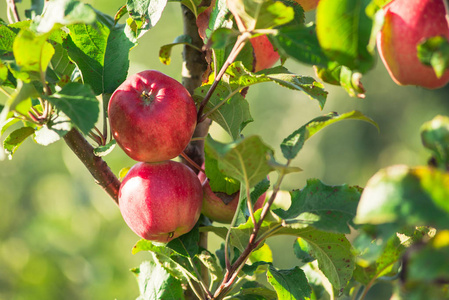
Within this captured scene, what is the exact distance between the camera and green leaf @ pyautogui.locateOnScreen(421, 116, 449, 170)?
41 centimetres

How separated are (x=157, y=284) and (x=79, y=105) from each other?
1.09 feet

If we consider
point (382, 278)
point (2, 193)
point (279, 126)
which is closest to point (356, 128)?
point (279, 126)

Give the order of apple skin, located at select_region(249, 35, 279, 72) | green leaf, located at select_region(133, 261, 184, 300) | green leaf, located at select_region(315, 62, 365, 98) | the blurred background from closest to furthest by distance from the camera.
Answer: green leaf, located at select_region(315, 62, 365, 98) < green leaf, located at select_region(133, 261, 184, 300) < apple skin, located at select_region(249, 35, 279, 72) < the blurred background

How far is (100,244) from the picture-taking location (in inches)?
116

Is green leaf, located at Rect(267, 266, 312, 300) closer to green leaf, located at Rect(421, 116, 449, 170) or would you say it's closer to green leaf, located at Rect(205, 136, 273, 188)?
green leaf, located at Rect(205, 136, 273, 188)

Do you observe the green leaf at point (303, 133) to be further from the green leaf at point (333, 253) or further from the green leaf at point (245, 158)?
the green leaf at point (333, 253)

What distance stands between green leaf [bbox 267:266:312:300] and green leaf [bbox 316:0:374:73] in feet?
1.12

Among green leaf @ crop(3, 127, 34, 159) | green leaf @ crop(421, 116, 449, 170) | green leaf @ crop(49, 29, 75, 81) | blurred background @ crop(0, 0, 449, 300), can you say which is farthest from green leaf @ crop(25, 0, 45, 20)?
blurred background @ crop(0, 0, 449, 300)

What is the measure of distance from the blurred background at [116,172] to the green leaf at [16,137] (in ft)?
6.37

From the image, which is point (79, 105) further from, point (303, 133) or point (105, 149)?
point (303, 133)

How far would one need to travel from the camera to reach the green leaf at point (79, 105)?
563mm

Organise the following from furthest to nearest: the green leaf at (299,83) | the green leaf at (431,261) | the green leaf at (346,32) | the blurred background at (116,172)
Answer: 1. the blurred background at (116,172)
2. the green leaf at (299,83)
3. the green leaf at (346,32)
4. the green leaf at (431,261)

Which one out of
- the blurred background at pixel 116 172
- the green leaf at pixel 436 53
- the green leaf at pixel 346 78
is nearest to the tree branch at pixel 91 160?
the green leaf at pixel 346 78

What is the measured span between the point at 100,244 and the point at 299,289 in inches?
95.4
